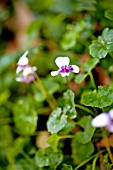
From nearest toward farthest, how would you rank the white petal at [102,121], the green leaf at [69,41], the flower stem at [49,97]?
1. the white petal at [102,121]
2. the flower stem at [49,97]
3. the green leaf at [69,41]

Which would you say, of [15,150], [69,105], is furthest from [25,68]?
[15,150]

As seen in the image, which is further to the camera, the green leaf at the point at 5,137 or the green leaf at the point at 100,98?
the green leaf at the point at 5,137

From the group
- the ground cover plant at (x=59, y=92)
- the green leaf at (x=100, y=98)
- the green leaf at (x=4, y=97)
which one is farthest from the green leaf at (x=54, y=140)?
the green leaf at (x=4, y=97)

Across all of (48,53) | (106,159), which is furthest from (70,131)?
(48,53)

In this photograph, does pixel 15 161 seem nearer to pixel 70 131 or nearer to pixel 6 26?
pixel 70 131

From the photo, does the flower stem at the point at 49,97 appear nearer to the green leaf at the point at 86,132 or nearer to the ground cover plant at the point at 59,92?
the ground cover plant at the point at 59,92

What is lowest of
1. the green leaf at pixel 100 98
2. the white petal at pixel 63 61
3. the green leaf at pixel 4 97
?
the green leaf at pixel 4 97

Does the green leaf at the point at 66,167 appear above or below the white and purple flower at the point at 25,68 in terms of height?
below
